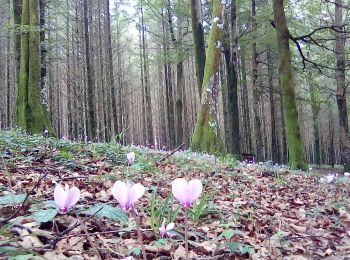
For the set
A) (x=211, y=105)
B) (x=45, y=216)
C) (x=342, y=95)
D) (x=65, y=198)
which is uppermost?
(x=342, y=95)

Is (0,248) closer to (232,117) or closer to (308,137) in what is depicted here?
(232,117)

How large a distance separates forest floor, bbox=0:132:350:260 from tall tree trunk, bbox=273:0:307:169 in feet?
14.3

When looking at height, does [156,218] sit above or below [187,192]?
below

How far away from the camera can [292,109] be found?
387 inches

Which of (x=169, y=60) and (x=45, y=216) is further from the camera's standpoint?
(x=169, y=60)

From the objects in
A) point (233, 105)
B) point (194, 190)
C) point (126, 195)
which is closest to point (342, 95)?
point (233, 105)

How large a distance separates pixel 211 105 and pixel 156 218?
7.71m

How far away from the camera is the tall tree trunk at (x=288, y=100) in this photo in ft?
32.1

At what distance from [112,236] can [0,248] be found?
0.80 metres

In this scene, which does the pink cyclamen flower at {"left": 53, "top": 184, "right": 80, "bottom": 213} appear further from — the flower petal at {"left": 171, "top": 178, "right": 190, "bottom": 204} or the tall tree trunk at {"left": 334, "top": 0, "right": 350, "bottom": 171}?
the tall tree trunk at {"left": 334, "top": 0, "right": 350, "bottom": 171}

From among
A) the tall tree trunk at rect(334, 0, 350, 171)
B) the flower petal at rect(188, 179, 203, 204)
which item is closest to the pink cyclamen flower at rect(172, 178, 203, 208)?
the flower petal at rect(188, 179, 203, 204)

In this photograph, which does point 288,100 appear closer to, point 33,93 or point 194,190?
point 33,93

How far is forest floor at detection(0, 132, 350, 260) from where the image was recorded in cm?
188

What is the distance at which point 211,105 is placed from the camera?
999 cm
